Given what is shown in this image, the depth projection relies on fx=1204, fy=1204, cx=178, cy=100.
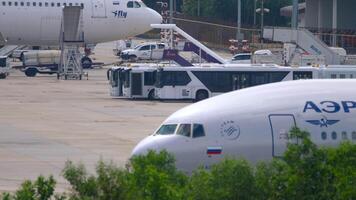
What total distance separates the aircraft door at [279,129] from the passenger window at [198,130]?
139cm

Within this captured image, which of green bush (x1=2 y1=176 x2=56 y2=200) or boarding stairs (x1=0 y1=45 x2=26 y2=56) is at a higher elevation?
green bush (x1=2 y1=176 x2=56 y2=200)

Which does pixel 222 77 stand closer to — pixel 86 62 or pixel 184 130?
pixel 184 130

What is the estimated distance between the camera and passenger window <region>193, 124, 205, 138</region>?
912 inches

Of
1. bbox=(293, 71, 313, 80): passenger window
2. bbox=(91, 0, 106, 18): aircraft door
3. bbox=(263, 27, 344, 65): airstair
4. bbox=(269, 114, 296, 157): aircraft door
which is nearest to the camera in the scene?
bbox=(269, 114, 296, 157): aircraft door

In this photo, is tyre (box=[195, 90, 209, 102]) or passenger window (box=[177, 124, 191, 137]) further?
tyre (box=[195, 90, 209, 102])

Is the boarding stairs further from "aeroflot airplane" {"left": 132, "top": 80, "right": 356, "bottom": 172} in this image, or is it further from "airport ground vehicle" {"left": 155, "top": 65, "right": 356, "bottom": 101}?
"aeroflot airplane" {"left": 132, "top": 80, "right": 356, "bottom": 172}

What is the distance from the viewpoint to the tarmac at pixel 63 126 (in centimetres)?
3134

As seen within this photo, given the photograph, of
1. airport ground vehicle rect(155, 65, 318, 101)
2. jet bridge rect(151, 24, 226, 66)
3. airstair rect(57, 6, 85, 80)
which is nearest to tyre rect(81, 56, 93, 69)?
airstair rect(57, 6, 85, 80)

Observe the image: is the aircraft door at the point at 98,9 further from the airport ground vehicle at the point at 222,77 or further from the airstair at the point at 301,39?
the airport ground vehicle at the point at 222,77

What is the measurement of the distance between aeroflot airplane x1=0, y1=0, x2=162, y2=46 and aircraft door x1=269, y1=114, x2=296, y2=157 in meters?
57.7

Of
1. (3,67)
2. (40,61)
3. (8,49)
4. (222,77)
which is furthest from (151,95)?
(8,49)

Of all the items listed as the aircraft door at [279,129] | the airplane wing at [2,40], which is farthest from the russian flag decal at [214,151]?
the airplane wing at [2,40]

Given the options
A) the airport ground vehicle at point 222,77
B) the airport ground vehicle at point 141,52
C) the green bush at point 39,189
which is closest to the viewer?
the green bush at point 39,189

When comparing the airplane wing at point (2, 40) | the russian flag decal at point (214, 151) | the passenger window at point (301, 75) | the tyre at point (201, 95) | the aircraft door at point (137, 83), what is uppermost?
the russian flag decal at point (214, 151)
